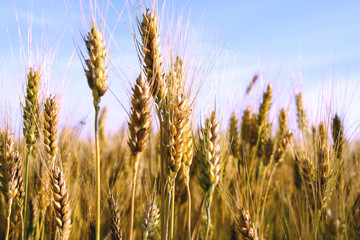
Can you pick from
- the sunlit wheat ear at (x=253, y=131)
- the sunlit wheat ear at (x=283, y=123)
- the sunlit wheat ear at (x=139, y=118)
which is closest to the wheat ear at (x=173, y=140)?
the sunlit wheat ear at (x=139, y=118)

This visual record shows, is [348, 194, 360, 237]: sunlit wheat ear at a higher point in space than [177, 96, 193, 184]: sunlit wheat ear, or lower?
lower

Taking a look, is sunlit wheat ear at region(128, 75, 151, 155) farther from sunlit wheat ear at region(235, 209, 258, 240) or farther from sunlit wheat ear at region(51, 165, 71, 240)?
sunlit wheat ear at region(235, 209, 258, 240)

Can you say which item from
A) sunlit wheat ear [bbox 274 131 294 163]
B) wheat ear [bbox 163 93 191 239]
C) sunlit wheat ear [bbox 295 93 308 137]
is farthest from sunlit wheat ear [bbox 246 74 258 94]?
wheat ear [bbox 163 93 191 239]

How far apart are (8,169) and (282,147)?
2701 millimetres

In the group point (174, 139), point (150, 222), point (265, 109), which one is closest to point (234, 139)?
point (265, 109)

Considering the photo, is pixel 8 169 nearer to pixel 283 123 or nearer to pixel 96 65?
pixel 96 65

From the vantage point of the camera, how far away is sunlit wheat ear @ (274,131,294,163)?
3.59 metres

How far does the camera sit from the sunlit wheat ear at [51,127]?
210cm

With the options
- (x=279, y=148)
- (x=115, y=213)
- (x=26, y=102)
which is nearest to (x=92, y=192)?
(x=115, y=213)

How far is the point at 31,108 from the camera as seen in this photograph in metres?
2.30

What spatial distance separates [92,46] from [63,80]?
2.72 ft

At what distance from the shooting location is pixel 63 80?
245 centimetres

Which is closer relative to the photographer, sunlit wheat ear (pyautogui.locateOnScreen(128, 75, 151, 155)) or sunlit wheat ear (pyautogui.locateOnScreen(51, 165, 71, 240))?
sunlit wheat ear (pyautogui.locateOnScreen(128, 75, 151, 155))

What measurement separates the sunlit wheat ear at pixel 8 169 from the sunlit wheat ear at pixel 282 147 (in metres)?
2.60
